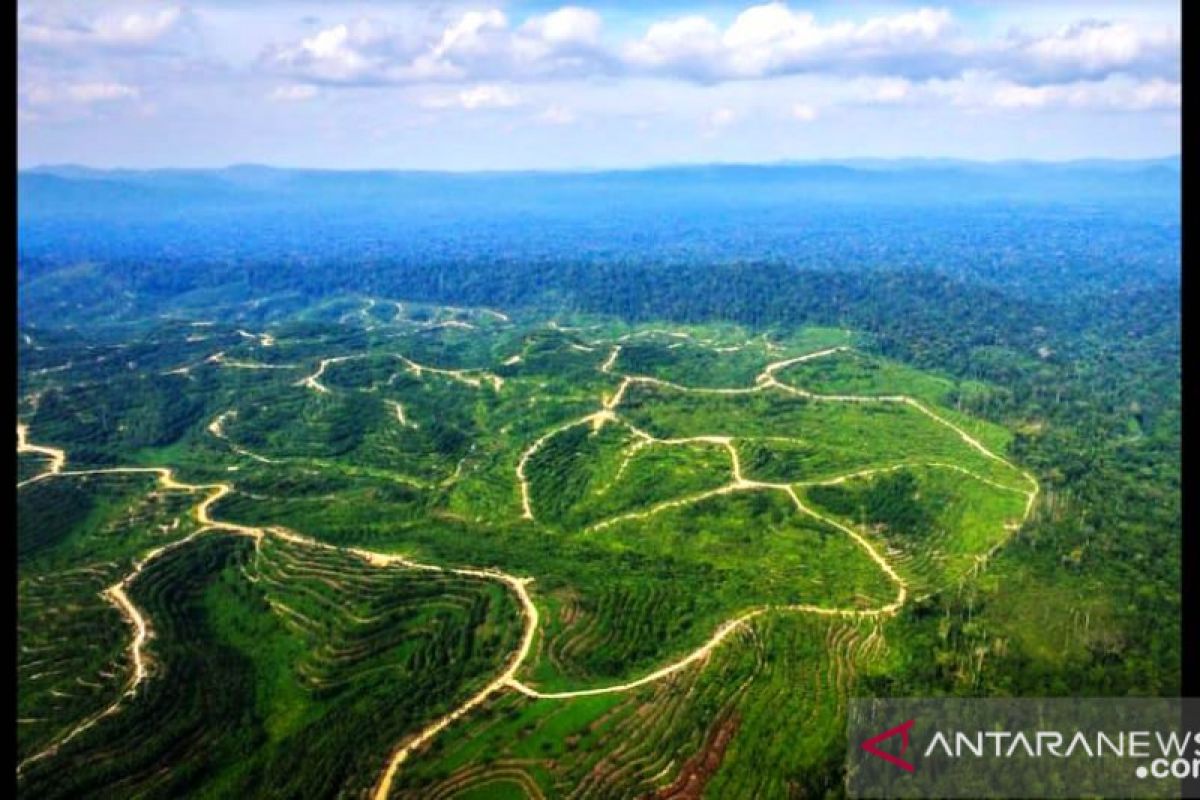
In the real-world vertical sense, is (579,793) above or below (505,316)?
below

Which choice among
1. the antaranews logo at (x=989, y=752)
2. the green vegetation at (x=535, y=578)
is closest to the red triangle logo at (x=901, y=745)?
the antaranews logo at (x=989, y=752)

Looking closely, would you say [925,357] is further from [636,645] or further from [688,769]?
[688,769]

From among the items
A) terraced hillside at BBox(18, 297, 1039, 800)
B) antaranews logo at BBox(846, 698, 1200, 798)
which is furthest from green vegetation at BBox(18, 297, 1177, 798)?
antaranews logo at BBox(846, 698, 1200, 798)

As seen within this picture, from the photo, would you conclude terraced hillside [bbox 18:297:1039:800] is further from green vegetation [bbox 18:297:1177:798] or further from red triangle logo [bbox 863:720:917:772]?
red triangle logo [bbox 863:720:917:772]

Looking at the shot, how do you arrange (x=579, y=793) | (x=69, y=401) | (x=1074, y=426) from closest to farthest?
(x=579, y=793) < (x=1074, y=426) < (x=69, y=401)

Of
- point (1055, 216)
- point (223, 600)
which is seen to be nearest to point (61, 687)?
point (223, 600)

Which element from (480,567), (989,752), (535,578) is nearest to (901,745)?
(989,752)
